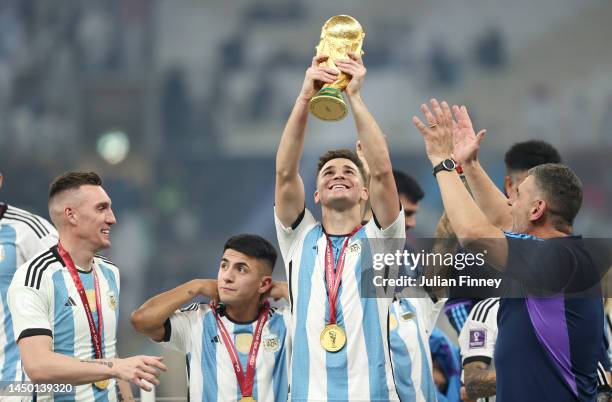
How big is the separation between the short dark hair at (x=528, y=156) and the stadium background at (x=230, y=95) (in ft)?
26.2

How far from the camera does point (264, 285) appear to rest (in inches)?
173

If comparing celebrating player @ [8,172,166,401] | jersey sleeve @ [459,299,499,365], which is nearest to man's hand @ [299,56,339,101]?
celebrating player @ [8,172,166,401]

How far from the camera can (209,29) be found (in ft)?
51.5

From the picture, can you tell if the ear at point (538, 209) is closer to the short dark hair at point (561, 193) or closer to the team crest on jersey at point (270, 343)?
the short dark hair at point (561, 193)

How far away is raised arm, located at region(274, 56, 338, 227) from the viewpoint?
12.5 ft

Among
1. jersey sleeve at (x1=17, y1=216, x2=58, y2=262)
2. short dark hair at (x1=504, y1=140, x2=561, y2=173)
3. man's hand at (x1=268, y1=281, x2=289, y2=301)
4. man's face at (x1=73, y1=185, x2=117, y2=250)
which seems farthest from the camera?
short dark hair at (x1=504, y1=140, x2=561, y2=173)

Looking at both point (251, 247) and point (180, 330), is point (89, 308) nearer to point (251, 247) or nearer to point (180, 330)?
point (180, 330)

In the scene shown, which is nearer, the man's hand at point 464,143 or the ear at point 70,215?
the man's hand at point 464,143

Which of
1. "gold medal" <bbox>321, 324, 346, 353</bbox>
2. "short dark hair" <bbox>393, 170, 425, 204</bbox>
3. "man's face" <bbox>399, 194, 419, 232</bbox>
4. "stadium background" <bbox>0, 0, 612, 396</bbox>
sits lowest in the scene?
"gold medal" <bbox>321, 324, 346, 353</bbox>

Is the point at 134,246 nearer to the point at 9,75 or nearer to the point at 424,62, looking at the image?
the point at 9,75

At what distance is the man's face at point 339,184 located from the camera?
3946 mm

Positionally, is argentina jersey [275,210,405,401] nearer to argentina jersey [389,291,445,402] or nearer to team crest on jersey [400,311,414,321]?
argentina jersey [389,291,445,402]

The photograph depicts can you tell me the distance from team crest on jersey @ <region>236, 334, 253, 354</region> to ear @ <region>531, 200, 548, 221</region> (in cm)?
151

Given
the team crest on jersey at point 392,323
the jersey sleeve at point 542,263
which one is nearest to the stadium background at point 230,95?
the team crest on jersey at point 392,323
